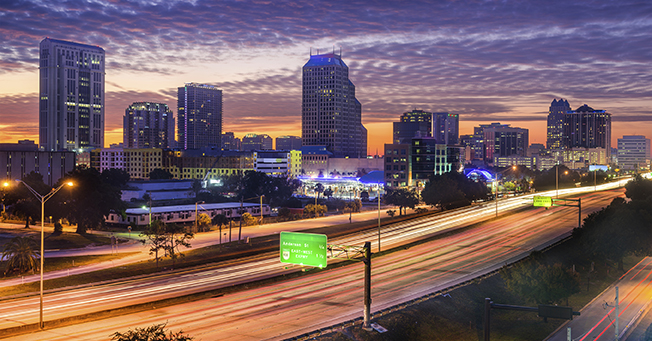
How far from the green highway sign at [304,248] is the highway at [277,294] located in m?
4.48

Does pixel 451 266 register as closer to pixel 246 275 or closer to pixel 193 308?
pixel 246 275

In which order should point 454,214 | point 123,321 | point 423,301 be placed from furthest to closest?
1. point 454,214
2. point 423,301
3. point 123,321

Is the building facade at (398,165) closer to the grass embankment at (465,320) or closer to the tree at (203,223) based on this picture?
the tree at (203,223)

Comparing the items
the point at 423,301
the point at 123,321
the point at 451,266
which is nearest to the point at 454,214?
the point at 451,266

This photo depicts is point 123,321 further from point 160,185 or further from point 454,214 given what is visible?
point 160,185

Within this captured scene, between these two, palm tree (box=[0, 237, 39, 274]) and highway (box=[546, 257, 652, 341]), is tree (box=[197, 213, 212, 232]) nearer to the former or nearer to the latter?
palm tree (box=[0, 237, 39, 274])

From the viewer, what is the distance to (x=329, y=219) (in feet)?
332

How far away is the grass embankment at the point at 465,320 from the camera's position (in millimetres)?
35094

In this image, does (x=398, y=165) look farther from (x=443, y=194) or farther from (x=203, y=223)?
(x=203, y=223)

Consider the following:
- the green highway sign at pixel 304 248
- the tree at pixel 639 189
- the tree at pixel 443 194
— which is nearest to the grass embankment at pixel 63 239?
the green highway sign at pixel 304 248

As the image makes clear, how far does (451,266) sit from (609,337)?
20925mm

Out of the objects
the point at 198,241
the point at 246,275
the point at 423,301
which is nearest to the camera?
the point at 423,301

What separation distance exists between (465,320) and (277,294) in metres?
15.6

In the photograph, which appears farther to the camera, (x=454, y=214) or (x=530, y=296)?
(x=454, y=214)
